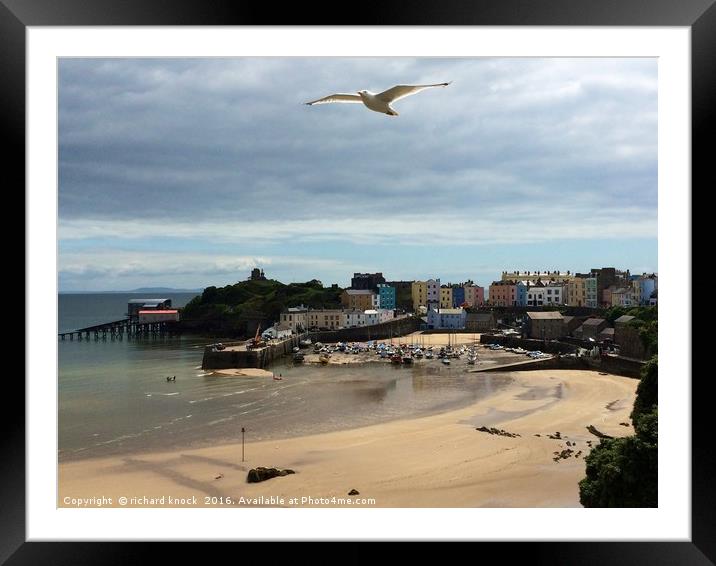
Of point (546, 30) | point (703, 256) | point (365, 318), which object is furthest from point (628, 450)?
point (365, 318)

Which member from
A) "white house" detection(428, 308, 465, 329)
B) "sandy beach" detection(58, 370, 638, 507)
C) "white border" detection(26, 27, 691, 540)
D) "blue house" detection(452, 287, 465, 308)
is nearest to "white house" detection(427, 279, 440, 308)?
"blue house" detection(452, 287, 465, 308)

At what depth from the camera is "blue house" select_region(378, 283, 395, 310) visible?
17444mm

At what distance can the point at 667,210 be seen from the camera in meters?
1.92

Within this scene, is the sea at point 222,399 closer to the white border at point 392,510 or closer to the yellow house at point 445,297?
the white border at point 392,510

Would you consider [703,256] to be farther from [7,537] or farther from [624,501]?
[7,537]

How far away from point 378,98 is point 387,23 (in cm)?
67

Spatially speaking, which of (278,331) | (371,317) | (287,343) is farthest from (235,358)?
(371,317)

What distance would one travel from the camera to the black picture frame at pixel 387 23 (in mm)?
1680

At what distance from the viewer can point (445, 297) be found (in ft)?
59.8

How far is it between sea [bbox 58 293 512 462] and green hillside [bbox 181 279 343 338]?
274cm

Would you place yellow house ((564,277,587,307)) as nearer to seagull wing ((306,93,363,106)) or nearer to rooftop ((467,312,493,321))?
rooftop ((467,312,493,321))

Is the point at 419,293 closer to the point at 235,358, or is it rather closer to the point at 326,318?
the point at 326,318

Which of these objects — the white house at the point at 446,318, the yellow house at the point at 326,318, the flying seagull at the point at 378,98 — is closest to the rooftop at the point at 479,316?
the white house at the point at 446,318

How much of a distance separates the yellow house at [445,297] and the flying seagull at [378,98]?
1572 centimetres
